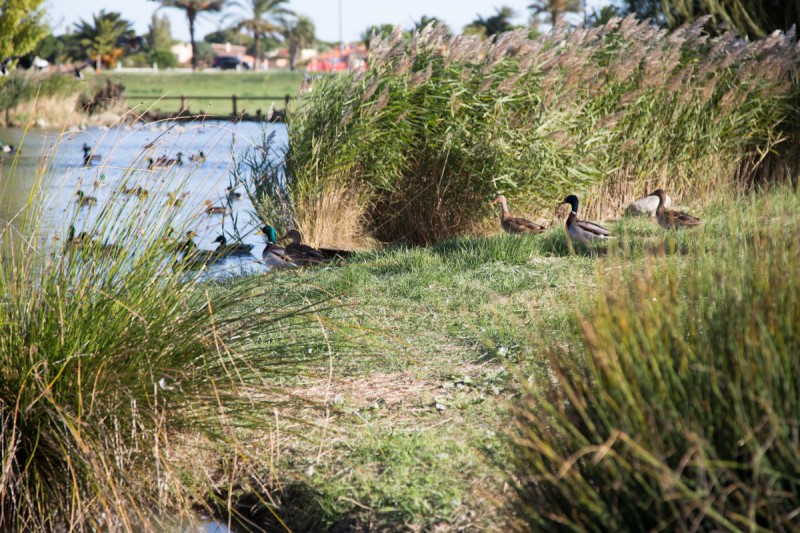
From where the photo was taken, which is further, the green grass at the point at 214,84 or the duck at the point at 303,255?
the green grass at the point at 214,84

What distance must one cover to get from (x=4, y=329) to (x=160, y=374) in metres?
0.59

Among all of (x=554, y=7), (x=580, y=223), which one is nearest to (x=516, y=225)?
(x=580, y=223)

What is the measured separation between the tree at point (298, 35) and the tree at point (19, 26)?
53.2 meters

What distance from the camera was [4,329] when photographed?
3.18 meters

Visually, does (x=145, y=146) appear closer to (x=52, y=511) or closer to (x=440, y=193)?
(x=52, y=511)

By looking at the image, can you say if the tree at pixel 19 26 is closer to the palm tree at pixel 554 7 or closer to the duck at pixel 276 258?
the duck at pixel 276 258

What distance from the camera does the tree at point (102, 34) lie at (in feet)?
212

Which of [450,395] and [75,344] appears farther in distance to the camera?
[450,395]

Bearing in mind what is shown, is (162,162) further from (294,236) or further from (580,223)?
(580,223)

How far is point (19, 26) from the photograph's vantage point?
27.8 meters

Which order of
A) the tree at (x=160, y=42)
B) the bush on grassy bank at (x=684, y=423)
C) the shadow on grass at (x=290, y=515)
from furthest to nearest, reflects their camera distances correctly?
the tree at (x=160, y=42) → the shadow on grass at (x=290, y=515) → the bush on grassy bank at (x=684, y=423)

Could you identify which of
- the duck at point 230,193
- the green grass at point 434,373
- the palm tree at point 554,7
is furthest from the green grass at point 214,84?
the green grass at point 434,373

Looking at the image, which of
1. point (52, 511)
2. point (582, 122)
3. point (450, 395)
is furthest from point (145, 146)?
point (582, 122)

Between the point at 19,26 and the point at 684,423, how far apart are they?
29.9 m
